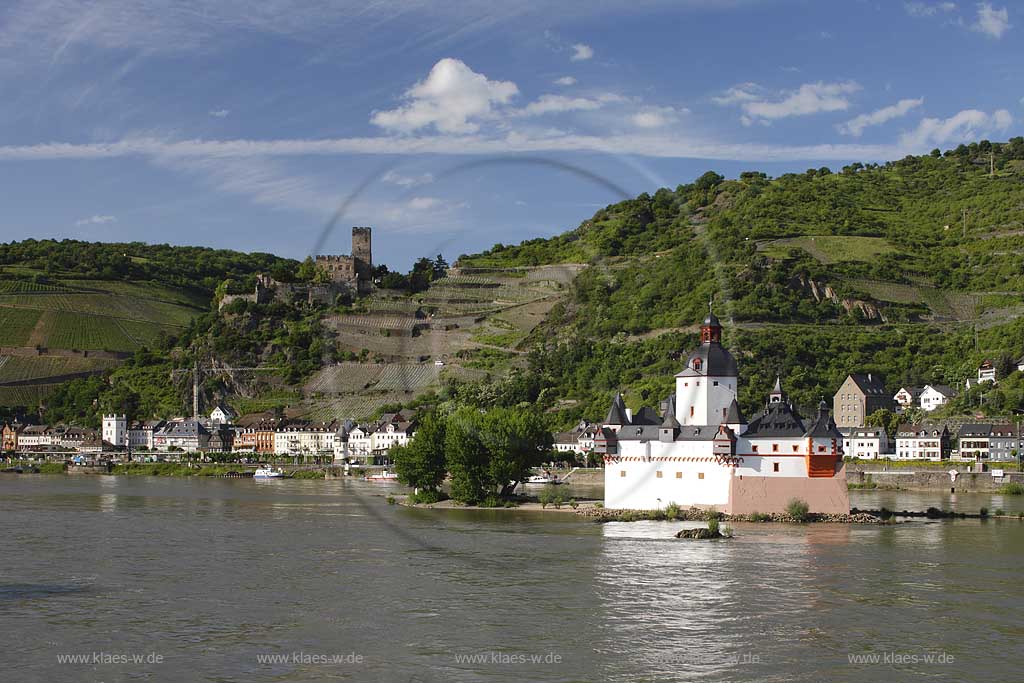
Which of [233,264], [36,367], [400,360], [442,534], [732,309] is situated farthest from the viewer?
[233,264]

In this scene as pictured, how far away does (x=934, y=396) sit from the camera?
280 feet

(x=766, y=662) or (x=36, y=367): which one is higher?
(x=36, y=367)

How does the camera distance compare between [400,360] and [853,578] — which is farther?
[400,360]

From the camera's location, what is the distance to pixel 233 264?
614 feet

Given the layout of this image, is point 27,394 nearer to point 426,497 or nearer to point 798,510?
point 426,497

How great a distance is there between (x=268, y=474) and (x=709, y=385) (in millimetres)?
46315

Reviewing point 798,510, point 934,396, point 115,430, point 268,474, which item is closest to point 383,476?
point 268,474

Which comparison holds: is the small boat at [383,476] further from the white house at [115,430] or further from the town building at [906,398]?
the white house at [115,430]

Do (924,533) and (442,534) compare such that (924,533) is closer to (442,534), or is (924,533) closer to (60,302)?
(442,534)

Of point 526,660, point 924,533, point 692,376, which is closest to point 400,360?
point 692,376

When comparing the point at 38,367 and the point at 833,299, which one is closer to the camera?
the point at 833,299

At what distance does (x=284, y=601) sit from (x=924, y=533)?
2252 centimetres

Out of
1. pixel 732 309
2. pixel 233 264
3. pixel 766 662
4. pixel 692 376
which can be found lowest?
pixel 766 662

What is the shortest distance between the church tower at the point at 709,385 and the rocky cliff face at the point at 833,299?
52.7 meters
